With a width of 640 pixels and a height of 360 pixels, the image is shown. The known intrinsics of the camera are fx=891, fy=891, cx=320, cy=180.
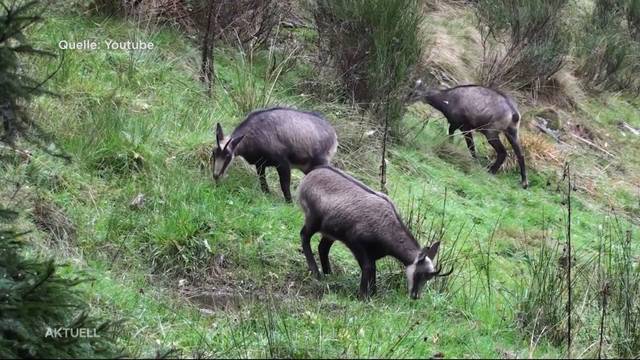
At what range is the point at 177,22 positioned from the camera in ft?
38.8

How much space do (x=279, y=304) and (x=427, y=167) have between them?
5.49 metres

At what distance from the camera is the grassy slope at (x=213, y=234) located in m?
5.41

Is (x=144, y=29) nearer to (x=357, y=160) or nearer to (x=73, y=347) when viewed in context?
(x=357, y=160)

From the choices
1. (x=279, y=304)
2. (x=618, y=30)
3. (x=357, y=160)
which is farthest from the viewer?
(x=618, y=30)

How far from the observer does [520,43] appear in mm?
15391

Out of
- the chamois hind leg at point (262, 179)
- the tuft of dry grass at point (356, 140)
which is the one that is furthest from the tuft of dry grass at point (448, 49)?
the chamois hind leg at point (262, 179)

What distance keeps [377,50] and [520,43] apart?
478 centimetres

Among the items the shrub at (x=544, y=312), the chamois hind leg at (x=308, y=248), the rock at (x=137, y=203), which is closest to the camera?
the shrub at (x=544, y=312)

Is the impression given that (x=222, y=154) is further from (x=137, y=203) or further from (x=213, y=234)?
(x=213, y=234)

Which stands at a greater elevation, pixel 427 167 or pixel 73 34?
pixel 73 34

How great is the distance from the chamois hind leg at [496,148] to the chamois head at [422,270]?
622 cm

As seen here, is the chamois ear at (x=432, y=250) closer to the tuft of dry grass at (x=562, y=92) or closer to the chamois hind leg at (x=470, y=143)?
the chamois hind leg at (x=470, y=143)

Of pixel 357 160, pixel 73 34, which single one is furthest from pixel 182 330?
Result: pixel 73 34

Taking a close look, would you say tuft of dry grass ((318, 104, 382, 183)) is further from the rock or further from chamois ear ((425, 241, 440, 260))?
chamois ear ((425, 241, 440, 260))
